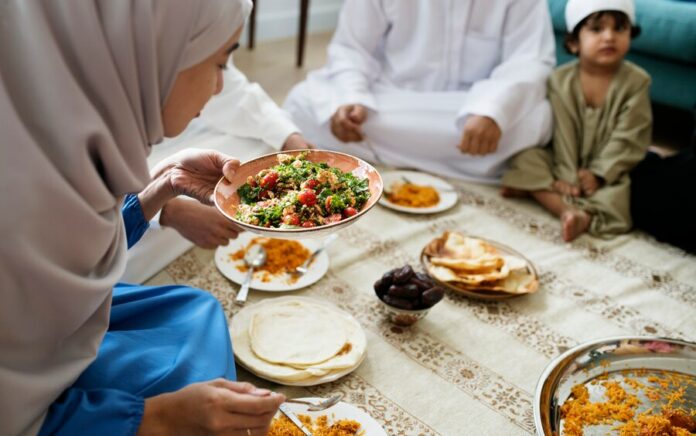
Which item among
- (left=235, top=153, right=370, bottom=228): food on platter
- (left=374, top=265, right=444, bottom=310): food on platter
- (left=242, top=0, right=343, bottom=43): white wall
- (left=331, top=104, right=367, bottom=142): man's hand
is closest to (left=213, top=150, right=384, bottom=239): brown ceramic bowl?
(left=235, top=153, right=370, bottom=228): food on platter

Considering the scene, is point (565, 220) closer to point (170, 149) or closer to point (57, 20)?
point (170, 149)

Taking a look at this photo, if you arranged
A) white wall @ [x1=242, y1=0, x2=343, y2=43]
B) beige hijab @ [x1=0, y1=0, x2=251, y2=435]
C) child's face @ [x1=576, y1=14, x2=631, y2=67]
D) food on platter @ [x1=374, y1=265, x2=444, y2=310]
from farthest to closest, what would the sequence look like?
white wall @ [x1=242, y1=0, x2=343, y2=43] < child's face @ [x1=576, y1=14, x2=631, y2=67] < food on platter @ [x1=374, y1=265, x2=444, y2=310] < beige hijab @ [x1=0, y1=0, x2=251, y2=435]

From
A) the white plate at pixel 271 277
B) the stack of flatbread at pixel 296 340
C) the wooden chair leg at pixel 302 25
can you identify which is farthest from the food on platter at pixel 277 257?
the wooden chair leg at pixel 302 25

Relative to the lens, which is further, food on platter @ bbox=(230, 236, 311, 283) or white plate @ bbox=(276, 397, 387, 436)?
food on platter @ bbox=(230, 236, 311, 283)

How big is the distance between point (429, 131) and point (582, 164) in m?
0.61

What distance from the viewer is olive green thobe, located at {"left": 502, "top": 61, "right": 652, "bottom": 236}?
7.44 feet

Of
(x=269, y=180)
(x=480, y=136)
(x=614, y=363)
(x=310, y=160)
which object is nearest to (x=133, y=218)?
(x=269, y=180)

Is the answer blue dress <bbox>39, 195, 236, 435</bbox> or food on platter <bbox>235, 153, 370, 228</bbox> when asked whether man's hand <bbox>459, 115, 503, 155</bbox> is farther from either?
blue dress <bbox>39, 195, 236, 435</bbox>

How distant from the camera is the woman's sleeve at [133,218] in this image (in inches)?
53.6

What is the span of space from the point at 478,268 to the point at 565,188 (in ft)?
2.60

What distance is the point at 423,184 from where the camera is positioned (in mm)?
2383

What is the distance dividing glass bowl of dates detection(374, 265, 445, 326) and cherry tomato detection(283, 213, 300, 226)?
0.39 m

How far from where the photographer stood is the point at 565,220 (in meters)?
2.18

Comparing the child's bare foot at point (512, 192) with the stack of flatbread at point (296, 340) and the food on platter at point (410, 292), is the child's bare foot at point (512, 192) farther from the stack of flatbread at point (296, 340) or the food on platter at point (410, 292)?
the stack of flatbread at point (296, 340)
